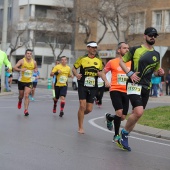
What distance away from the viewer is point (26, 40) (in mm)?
65250

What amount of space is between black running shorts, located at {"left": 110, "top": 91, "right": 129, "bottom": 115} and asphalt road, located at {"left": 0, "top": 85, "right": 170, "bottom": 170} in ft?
2.36

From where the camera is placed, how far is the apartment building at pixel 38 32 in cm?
6259

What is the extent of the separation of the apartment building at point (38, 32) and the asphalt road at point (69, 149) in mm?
46978

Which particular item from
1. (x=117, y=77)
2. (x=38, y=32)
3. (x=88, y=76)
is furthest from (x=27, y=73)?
(x=38, y=32)

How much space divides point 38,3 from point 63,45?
18.8ft

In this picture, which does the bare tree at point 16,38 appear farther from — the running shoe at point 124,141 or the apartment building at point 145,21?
the running shoe at point 124,141

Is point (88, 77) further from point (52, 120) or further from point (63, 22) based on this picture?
point (63, 22)

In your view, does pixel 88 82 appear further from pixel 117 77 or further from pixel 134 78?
pixel 134 78

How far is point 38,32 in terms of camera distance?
64000mm

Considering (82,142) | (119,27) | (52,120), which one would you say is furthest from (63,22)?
(82,142)

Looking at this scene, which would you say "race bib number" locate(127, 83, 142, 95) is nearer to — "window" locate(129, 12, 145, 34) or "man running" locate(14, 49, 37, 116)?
"man running" locate(14, 49, 37, 116)

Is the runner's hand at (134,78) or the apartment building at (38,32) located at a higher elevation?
the apartment building at (38,32)

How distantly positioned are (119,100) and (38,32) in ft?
176

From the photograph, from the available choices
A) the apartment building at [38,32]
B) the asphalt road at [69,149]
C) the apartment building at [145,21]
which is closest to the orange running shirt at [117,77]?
the asphalt road at [69,149]
